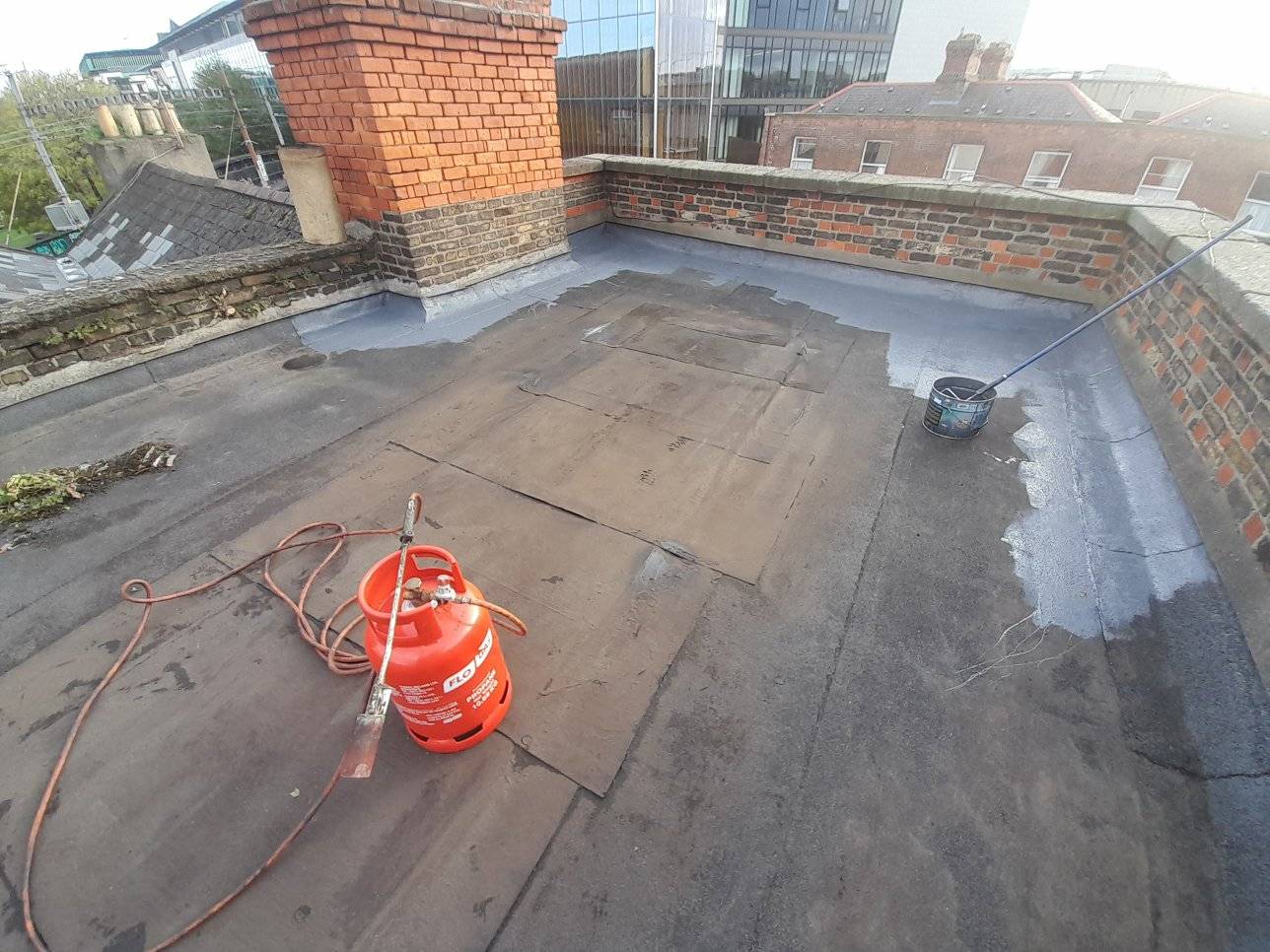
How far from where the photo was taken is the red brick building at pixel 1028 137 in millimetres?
19734

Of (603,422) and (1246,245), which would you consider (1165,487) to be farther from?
(603,422)

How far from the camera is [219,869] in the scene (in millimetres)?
1627

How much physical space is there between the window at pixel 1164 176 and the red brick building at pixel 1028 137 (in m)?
0.04

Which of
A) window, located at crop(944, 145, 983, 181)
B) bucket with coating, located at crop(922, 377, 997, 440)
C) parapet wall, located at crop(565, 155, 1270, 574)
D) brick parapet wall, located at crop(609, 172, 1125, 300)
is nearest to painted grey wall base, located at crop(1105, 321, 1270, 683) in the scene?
parapet wall, located at crop(565, 155, 1270, 574)

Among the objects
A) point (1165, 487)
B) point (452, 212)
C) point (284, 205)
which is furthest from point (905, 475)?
point (284, 205)

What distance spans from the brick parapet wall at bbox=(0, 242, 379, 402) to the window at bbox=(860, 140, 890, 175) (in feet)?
87.3

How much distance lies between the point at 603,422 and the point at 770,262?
12.8 ft

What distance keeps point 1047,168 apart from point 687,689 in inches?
1183

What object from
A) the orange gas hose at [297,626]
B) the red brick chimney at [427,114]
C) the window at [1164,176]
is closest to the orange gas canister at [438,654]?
the orange gas hose at [297,626]

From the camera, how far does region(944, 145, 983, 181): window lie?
2282cm

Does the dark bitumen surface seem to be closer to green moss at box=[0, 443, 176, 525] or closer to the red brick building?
green moss at box=[0, 443, 176, 525]

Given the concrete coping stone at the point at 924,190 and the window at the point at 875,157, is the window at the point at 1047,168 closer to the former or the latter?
the window at the point at 875,157

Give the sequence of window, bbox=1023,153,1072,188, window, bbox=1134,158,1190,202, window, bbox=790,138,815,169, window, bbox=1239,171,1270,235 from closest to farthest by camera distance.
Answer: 1. window, bbox=1239,171,1270,235
2. window, bbox=1134,158,1190,202
3. window, bbox=1023,153,1072,188
4. window, bbox=790,138,815,169

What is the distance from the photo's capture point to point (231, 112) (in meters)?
28.1
